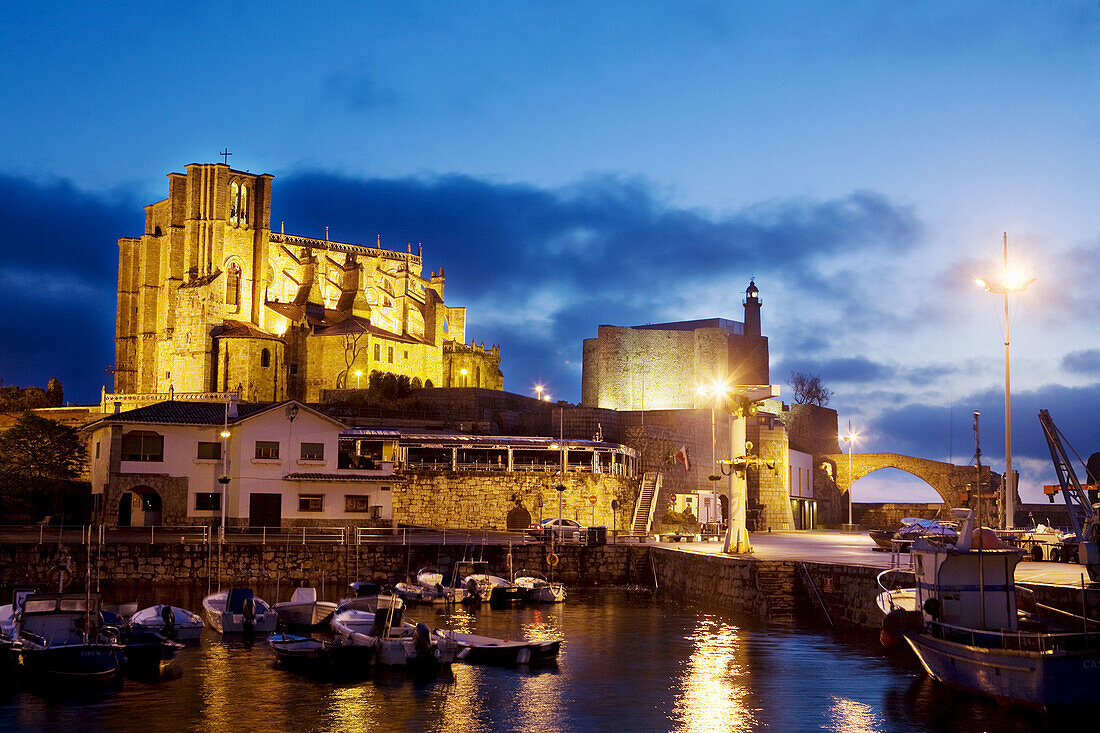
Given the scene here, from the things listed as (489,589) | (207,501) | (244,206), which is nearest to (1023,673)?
(489,589)

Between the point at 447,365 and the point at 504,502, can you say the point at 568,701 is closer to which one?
the point at 504,502

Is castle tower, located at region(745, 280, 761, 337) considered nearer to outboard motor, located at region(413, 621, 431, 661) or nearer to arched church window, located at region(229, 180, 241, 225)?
arched church window, located at region(229, 180, 241, 225)

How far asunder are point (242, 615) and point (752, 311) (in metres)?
83.5

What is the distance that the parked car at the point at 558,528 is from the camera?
49281mm

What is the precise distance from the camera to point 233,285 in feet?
315

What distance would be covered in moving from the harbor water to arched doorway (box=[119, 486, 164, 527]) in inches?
877

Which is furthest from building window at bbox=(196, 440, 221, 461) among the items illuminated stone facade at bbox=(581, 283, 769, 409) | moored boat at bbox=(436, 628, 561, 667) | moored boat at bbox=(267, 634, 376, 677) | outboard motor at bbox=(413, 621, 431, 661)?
illuminated stone facade at bbox=(581, 283, 769, 409)

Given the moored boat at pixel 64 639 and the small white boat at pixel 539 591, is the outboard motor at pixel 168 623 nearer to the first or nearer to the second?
the moored boat at pixel 64 639

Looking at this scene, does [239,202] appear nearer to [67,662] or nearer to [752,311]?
[752,311]

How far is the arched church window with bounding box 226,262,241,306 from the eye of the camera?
95.8 m

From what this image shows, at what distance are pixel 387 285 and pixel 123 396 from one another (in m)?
32.7

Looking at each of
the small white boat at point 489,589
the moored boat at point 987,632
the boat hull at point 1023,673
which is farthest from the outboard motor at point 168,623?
the boat hull at point 1023,673

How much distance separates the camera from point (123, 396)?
274 ft

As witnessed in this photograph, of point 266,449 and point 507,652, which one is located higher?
point 266,449
